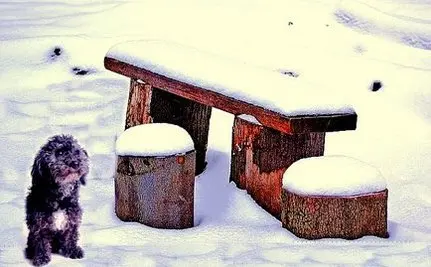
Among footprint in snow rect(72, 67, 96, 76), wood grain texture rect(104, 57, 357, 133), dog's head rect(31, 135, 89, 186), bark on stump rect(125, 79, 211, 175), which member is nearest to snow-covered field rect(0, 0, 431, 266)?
footprint in snow rect(72, 67, 96, 76)

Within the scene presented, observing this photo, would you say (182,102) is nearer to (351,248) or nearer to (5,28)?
(351,248)

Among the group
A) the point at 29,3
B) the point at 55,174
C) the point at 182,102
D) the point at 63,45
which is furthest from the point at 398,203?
the point at 29,3

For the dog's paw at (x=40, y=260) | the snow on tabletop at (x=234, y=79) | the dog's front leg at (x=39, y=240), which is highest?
the snow on tabletop at (x=234, y=79)

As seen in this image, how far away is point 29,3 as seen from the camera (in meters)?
9.49

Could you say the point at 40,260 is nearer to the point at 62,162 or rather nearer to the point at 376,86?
the point at 62,162

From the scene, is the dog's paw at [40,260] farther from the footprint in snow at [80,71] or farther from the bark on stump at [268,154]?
the footprint in snow at [80,71]

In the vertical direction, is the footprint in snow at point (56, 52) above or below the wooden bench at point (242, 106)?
below

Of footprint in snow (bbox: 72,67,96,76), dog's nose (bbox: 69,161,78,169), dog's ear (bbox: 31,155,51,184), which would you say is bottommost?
footprint in snow (bbox: 72,67,96,76)

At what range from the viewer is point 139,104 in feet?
19.6

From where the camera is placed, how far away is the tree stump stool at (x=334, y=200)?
4594 mm

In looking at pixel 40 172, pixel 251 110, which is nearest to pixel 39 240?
pixel 40 172

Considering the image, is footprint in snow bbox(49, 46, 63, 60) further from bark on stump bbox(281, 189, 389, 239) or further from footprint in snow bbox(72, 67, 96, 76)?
bark on stump bbox(281, 189, 389, 239)

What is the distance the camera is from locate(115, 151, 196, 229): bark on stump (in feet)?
15.7

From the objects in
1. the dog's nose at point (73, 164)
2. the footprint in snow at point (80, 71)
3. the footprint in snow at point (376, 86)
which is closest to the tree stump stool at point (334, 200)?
the dog's nose at point (73, 164)
